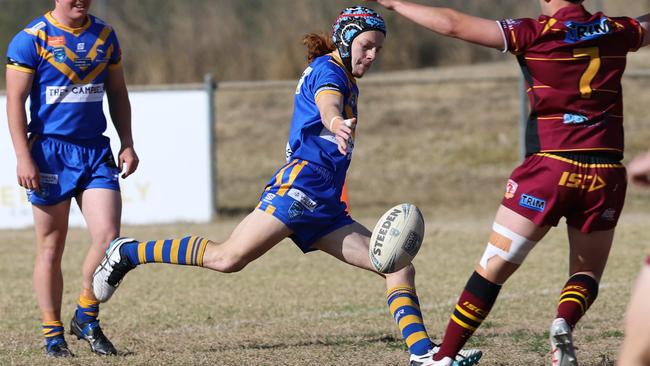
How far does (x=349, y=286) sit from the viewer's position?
30.5ft

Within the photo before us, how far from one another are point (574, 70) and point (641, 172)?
1968mm

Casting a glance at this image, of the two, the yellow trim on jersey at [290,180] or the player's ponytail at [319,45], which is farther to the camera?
the player's ponytail at [319,45]

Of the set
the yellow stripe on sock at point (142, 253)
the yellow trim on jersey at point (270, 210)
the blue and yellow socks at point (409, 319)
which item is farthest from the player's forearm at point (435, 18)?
the yellow stripe on sock at point (142, 253)

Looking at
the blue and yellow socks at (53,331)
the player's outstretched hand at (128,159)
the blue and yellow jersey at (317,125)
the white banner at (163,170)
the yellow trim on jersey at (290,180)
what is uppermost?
the blue and yellow jersey at (317,125)

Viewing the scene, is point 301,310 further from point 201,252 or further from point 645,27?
point 645,27

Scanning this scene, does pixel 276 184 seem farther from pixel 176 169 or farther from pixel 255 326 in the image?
pixel 176 169

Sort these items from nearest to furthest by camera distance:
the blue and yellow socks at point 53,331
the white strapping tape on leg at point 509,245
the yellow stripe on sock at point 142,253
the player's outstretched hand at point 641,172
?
the player's outstretched hand at point 641,172, the white strapping tape on leg at point 509,245, the yellow stripe on sock at point 142,253, the blue and yellow socks at point 53,331

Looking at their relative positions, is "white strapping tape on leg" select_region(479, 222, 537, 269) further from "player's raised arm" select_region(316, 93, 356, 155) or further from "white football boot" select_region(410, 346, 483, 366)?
"player's raised arm" select_region(316, 93, 356, 155)

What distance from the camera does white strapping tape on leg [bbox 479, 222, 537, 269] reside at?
529 cm

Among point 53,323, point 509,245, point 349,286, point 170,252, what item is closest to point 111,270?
point 170,252

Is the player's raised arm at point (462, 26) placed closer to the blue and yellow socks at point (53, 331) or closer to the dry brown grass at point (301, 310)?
the dry brown grass at point (301, 310)

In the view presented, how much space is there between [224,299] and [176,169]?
17.5ft

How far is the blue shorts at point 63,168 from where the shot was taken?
6441 mm

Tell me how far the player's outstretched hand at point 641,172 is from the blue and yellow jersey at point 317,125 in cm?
254
